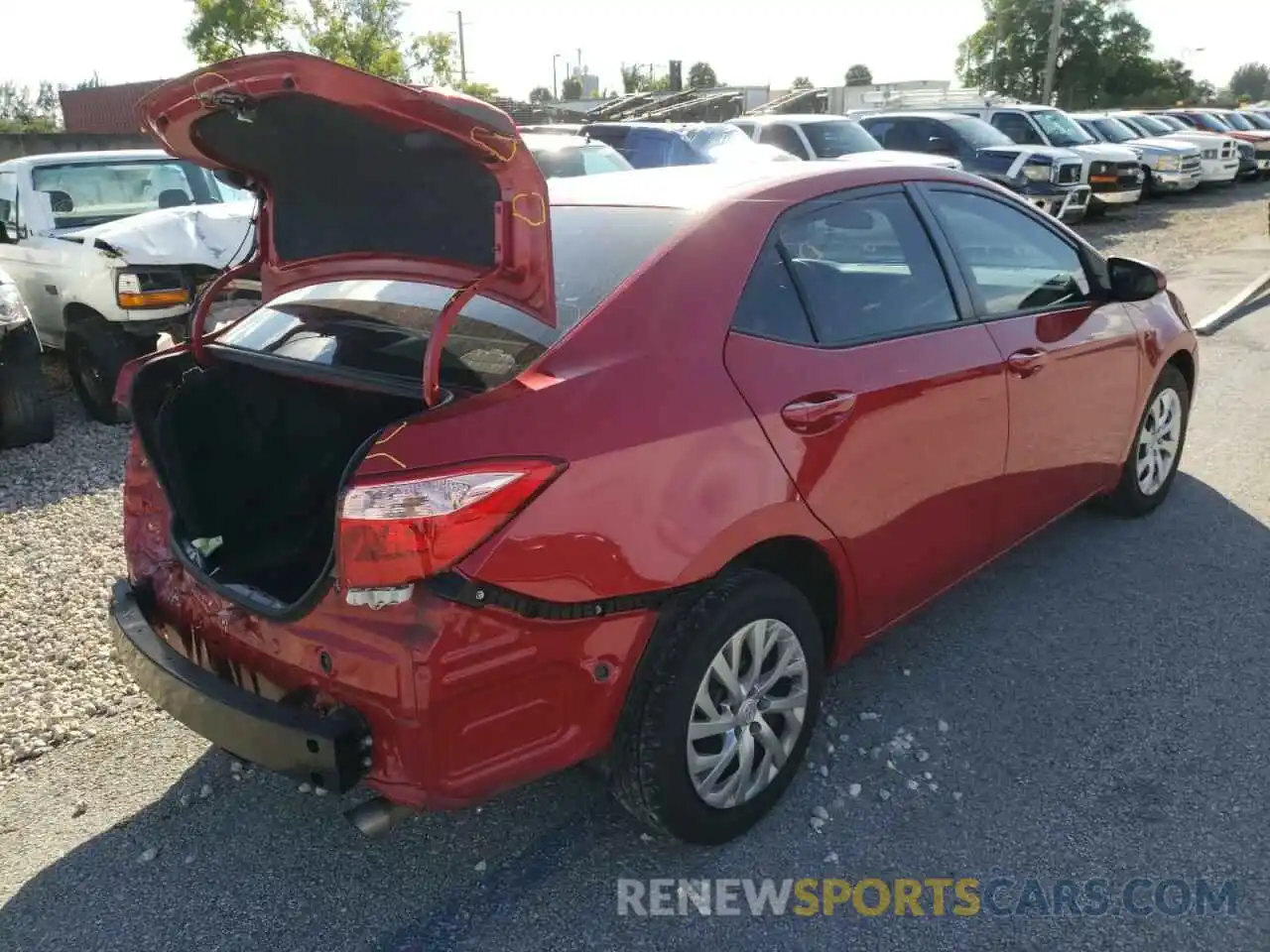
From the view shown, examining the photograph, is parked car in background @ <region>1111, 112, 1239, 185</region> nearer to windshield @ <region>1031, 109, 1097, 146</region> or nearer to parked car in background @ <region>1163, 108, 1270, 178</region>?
parked car in background @ <region>1163, 108, 1270, 178</region>

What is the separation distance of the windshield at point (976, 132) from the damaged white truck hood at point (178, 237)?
12415mm

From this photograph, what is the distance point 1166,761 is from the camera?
3.05 meters

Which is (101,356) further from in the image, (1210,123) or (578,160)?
(1210,123)

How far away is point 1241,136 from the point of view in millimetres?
26812

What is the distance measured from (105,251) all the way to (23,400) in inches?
45.6

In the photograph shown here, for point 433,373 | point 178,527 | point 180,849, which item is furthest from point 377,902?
point 433,373

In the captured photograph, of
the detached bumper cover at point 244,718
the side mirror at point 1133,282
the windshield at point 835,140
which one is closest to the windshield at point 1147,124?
the windshield at point 835,140

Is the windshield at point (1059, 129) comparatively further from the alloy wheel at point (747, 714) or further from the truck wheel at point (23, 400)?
the alloy wheel at point (747, 714)

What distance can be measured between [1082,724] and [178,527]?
2.77 metres

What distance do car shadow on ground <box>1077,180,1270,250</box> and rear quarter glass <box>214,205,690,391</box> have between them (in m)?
13.8

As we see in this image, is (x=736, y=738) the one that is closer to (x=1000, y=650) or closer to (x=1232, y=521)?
(x=1000, y=650)

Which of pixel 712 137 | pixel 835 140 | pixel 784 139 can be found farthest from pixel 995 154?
pixel 712 137

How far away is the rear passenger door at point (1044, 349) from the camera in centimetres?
355

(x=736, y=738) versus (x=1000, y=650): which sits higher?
(x=736, y=738)
